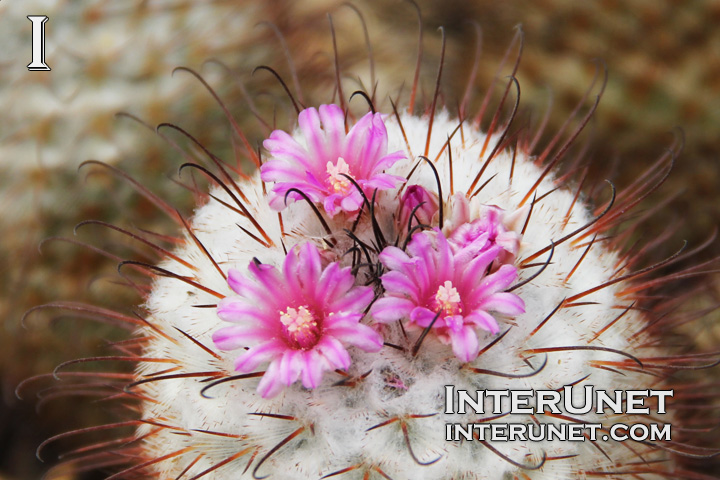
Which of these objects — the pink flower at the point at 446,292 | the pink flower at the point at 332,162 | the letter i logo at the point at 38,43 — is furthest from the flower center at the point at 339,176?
the letter i logo at the point at 38,43

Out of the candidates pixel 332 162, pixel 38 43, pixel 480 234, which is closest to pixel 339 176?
pixel 332 162

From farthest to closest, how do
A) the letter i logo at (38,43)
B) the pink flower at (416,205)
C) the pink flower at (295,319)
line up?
the letter i logo at (38,43) → the pink flower at (416,205) → the pink flower at (295,319)

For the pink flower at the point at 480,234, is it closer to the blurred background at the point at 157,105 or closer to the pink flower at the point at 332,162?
the pink flower at the point at 332,162

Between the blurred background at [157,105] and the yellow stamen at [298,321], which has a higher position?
the blurred background at [157,105]

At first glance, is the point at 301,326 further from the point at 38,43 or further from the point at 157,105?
the point at 38,43

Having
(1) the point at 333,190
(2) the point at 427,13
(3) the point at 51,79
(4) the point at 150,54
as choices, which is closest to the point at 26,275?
(3) the point at 51,79

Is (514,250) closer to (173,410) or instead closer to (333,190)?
(333,190)

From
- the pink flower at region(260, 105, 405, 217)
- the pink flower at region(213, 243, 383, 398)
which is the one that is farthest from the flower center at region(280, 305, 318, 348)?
the pink flower at region(260, 105, 405, 217)
